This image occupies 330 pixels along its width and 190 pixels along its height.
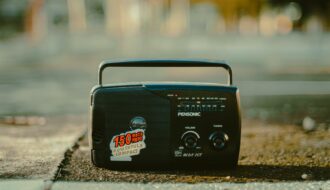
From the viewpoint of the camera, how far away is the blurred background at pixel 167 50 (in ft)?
25.4

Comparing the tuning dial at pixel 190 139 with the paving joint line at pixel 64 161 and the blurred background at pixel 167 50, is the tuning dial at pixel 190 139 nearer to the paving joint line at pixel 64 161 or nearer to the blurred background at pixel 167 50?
the paving joint line at pixel 64 161

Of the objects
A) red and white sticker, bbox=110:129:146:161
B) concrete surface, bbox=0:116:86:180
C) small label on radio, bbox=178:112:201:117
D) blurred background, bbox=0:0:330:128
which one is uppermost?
small label on radio, bbox=178:112:201:117

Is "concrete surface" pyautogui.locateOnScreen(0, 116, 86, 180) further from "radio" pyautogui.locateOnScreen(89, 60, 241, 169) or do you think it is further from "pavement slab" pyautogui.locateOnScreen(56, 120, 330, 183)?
"radio" pyautogui.locateOnScreen(89, 60, 241, 169)

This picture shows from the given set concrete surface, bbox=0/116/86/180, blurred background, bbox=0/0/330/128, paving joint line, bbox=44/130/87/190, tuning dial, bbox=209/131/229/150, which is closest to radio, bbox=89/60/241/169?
tuning dial, bbox=209/131/229/150

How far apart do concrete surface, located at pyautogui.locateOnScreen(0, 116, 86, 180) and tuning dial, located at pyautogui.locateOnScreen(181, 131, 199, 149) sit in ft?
2.04

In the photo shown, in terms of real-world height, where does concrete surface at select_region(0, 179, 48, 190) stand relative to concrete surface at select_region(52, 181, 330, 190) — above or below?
above

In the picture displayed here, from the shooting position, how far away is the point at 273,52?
843 inches

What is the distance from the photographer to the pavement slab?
105 inches

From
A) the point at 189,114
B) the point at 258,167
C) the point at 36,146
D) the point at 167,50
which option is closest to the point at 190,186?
the point at 189,114

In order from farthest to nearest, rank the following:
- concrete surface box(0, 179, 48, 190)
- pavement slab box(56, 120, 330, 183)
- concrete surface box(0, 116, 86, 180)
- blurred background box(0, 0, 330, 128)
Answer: blurred background box(0, 0, 330, 128), concrete surface box(0, 116, 86, 180), pavement slab box(56, 120, 330, 183), concrete surface box(0, 179, 48, 190)

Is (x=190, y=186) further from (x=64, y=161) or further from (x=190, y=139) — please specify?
(x=64, y=161)

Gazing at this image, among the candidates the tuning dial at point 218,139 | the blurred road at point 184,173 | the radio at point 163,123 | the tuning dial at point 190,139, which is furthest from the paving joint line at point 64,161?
the tuning dial at point 218,139

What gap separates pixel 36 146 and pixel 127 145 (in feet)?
3.67

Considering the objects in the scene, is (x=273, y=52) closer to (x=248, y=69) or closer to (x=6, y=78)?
(x=248, y=69)
